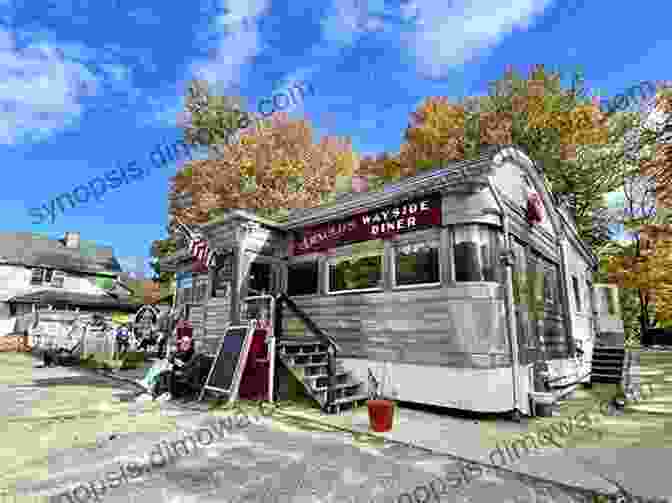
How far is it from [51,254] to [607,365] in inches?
1612

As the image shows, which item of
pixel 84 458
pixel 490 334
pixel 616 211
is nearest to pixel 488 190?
pixel 490 334

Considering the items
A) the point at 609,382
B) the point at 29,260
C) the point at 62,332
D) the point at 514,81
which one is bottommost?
the point at 609,382

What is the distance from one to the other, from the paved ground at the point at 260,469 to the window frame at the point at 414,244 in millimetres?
2921

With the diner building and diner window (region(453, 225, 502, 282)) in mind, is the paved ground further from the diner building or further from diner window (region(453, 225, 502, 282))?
diner window (region(453, 225, 502, 282))

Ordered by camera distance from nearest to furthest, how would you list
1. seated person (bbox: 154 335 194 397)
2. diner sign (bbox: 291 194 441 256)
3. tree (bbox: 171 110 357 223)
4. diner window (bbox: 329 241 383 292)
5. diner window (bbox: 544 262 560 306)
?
1. diner sign (bbox: 291 194 441 256)
2. seated person (bbox: 154 335 194 397)
3. diner window (bbox: 329 241 383 292)
4. diner window (bbox: 544 262 560 306)
5. tree (bbox: 171 110 357 223)

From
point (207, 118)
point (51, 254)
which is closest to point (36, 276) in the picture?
point (51, 254)

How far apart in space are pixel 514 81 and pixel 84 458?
89.8 ft

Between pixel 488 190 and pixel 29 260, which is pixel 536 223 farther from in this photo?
pixel 29 260

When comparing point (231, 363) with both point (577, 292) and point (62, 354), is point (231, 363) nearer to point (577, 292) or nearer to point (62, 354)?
point (62, 354)

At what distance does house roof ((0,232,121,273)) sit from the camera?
101ft

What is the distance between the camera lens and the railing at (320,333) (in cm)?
730

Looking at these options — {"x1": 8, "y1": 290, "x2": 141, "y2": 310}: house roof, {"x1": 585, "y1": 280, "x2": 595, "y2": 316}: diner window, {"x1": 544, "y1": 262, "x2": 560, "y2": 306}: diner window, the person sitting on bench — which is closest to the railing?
{"x1": 544, "y1": 262, "x2": 560, "y2": 306}: diner window

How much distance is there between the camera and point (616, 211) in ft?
85.7

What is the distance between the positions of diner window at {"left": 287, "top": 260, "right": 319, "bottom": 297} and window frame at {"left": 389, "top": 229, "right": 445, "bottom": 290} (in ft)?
8.00
